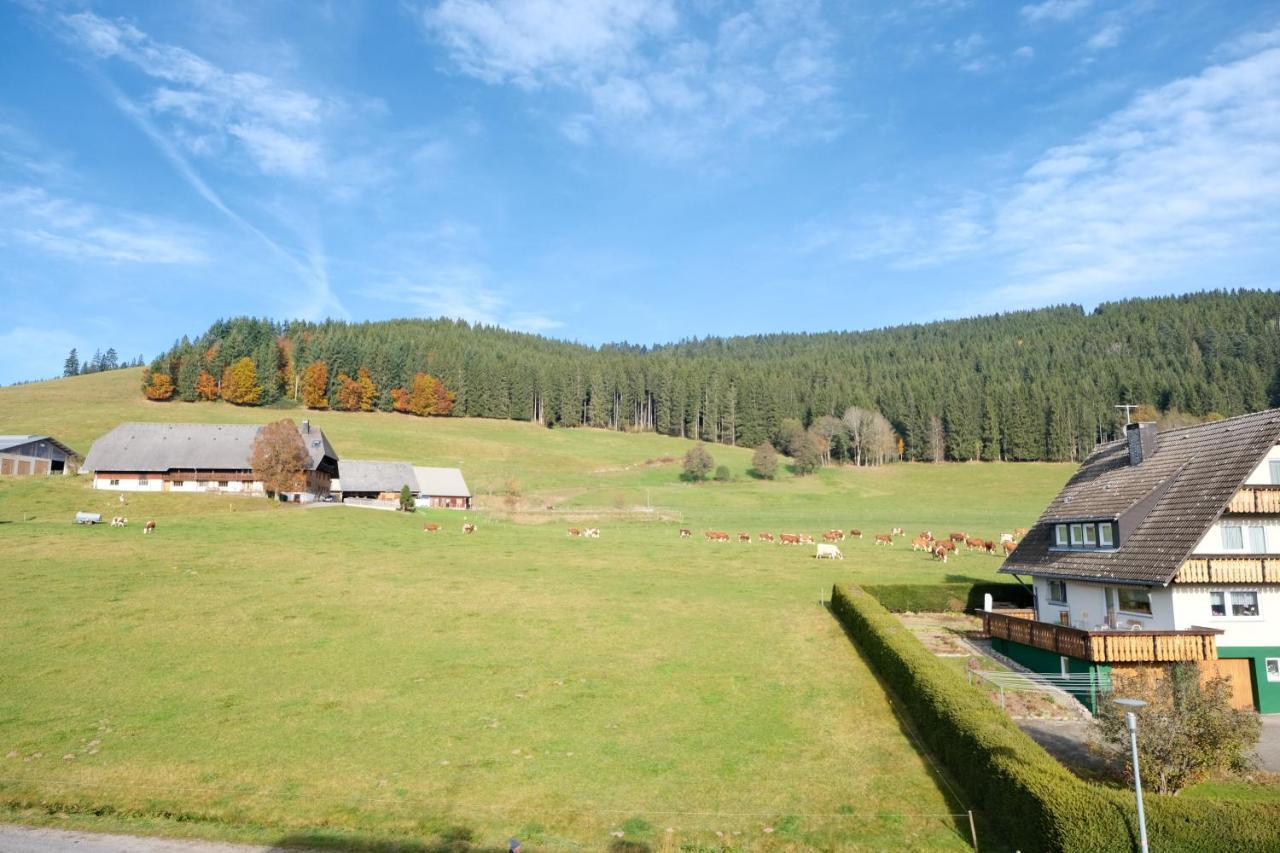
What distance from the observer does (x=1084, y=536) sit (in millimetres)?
32156

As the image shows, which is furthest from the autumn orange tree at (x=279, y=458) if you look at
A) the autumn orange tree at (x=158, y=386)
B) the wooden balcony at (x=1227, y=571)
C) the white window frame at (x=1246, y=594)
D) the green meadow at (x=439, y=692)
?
the autumn orange tree at (x=158, y=386)

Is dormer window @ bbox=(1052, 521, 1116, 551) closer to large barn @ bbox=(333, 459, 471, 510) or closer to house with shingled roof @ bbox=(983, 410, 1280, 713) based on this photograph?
house with shingled roof @ bbox=(983, 410, 1280, 713)

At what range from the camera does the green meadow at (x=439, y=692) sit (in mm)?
15047

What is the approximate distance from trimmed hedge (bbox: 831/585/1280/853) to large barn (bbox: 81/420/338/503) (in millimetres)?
69152

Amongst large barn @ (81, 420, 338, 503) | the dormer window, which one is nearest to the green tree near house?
the dormer window

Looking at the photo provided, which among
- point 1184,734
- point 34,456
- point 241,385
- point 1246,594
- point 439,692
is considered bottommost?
point 439,692

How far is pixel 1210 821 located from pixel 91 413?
140 m

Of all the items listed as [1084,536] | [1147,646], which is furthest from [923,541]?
[1147,646]

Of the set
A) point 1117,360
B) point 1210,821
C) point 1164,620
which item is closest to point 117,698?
point 1210,821

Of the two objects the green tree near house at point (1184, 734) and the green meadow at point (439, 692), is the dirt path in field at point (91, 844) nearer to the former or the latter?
the green meadow at point (439, 692)

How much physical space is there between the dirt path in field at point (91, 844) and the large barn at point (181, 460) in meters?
63.2

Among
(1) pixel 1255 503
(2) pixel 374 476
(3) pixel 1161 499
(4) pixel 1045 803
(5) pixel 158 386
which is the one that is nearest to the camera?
(4) pixel 1045 803

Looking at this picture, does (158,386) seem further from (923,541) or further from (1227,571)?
(1227,571)

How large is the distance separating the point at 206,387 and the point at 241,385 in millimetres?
5937
